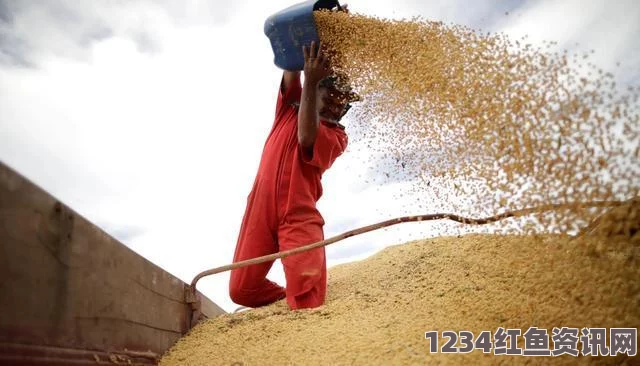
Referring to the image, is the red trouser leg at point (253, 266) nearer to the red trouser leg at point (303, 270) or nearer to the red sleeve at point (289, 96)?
the red trouser leg at point (303, 270)

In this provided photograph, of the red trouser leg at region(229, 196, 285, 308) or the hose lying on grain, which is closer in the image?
the hose lying on grain

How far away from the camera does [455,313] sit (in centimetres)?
169

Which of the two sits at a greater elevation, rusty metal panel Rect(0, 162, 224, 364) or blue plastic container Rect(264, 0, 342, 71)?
blue plastic container Rect(264, 0, 342, 71)

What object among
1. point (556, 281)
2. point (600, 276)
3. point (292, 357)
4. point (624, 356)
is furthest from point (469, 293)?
point (292, 357)

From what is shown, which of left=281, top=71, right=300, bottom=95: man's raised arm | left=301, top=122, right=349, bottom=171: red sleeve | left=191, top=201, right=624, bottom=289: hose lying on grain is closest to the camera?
left=191, top=201, right=624, bottom=289: hose lying on grain

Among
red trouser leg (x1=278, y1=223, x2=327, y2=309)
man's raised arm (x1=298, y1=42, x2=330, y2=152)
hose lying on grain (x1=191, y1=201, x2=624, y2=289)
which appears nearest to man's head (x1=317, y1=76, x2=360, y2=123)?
man's raised arm (x1=298, y1=42, x2=330, y2=152)

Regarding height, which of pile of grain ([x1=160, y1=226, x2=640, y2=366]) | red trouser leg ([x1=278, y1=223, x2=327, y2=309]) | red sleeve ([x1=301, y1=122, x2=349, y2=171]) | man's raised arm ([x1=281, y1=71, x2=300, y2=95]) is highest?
man's raised arm ([x1=281, y1=71, x2=300, y2=95])

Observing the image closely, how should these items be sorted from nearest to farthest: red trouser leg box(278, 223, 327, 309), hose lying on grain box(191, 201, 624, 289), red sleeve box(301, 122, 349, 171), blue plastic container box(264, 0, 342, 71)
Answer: hose lying on grain box(191, 201, 624, 289) < blue plastic container box(264, 0, 342, 71) < red trouser leg box(278, 223, 327, 309) < red sleeve box(301, 122, 349, 171)

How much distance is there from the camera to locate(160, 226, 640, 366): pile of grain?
1.49m

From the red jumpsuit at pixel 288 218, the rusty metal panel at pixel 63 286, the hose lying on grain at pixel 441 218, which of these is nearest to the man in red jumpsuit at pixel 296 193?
the red jumpsuit at pixel 288 218

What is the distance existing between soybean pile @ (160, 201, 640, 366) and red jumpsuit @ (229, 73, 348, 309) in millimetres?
310

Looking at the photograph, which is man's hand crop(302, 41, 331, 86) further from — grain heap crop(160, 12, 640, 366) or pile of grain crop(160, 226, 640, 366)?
pile of grain crop(160, 226, 640, 366)

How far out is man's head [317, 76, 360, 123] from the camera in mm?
2690

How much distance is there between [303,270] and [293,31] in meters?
1.28
